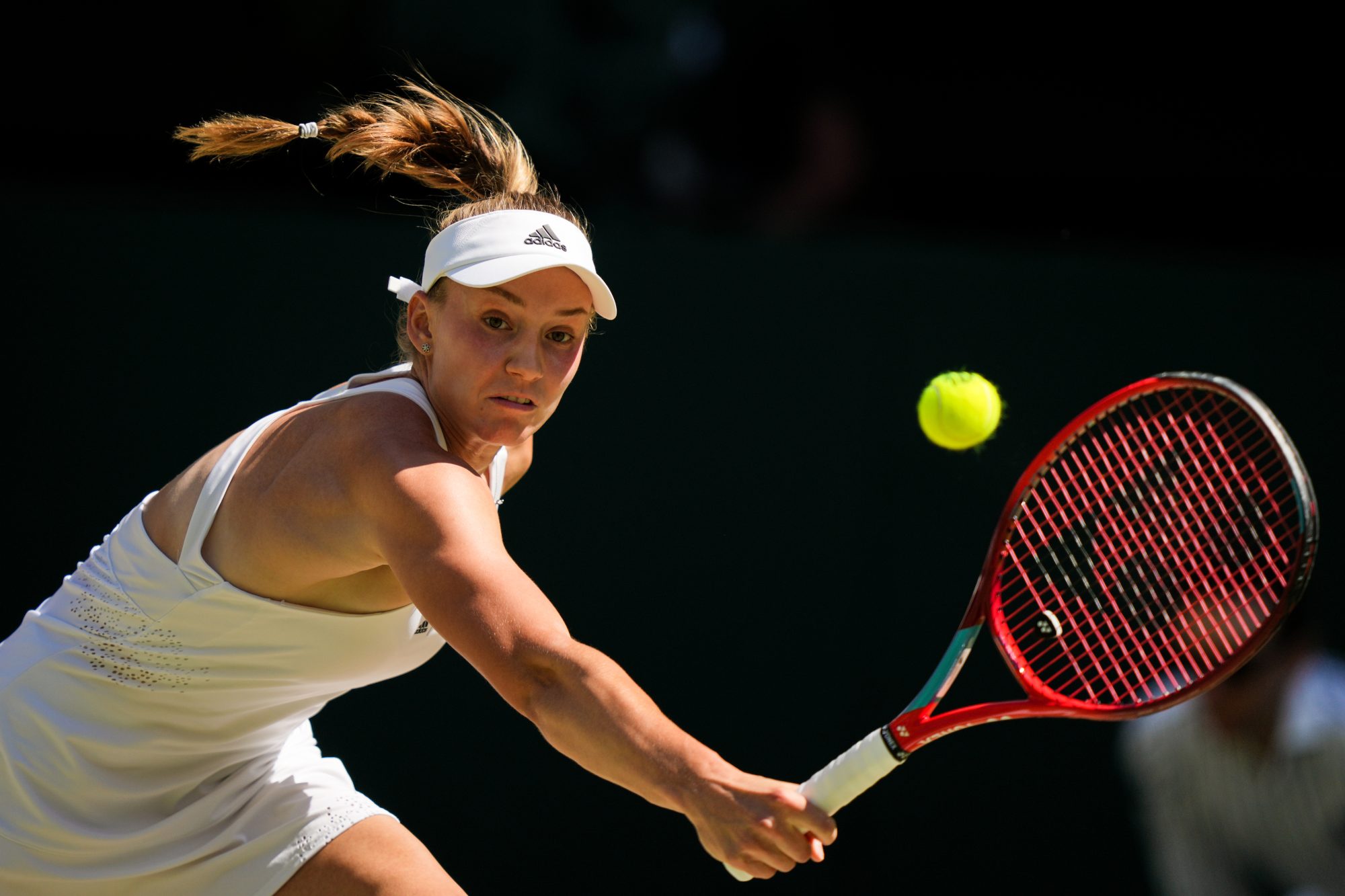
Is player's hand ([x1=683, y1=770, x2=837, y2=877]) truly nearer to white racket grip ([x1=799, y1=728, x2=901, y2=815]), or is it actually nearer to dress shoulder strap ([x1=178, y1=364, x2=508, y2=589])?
white racket grip ([x1=799, y1=728, x2=901, y2=815])

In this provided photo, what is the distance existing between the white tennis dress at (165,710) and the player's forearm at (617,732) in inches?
18.4

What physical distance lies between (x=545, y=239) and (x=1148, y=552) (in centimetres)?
145

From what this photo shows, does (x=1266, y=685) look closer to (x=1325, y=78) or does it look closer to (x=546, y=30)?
(x=1325, y=78)

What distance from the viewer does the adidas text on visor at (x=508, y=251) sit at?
1743mm

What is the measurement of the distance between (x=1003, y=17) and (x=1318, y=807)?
6.44 ft

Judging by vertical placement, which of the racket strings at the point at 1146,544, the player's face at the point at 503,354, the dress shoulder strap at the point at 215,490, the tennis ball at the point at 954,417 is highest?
the player's face at the point at 503,354

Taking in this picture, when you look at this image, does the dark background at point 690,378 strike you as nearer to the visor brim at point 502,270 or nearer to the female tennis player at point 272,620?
the female tennis player at point 272,620

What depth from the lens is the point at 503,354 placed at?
175 cm

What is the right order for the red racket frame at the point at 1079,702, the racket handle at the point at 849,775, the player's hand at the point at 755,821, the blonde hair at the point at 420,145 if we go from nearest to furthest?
the player's hand at the point at 755,821
the racket handle at the point at 849,775
the red racket frame at the point at 1079,702
the blonde hair at the point at 420,145

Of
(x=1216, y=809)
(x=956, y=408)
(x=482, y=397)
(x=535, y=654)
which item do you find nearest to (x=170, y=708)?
(x=482, y=397)

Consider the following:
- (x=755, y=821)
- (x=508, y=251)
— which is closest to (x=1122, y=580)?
(x=508, y=251)

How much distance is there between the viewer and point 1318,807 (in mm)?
2363

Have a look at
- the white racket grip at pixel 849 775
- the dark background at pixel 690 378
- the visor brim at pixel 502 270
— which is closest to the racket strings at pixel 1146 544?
the dark background at pixel 690 378

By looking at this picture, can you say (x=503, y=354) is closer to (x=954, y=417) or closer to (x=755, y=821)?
(x=755, y=821)
